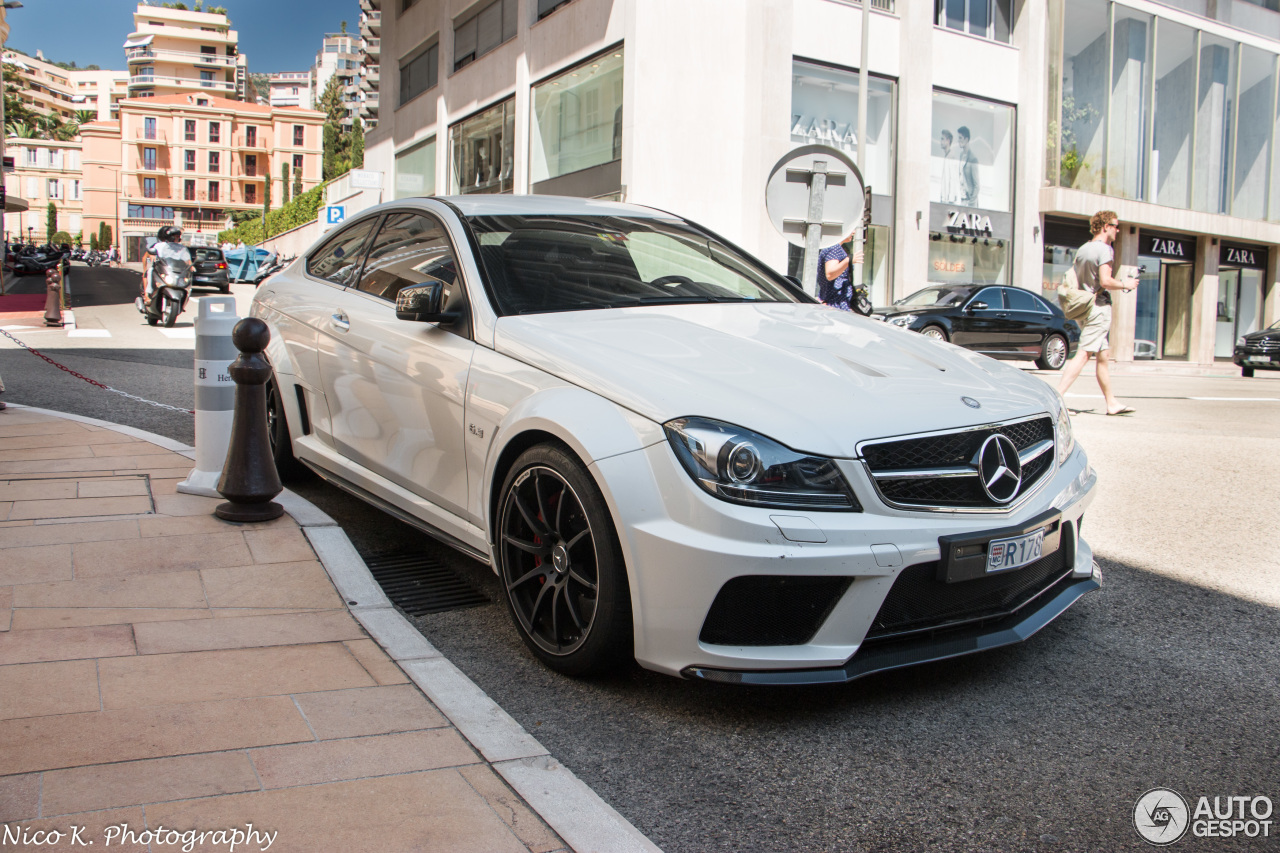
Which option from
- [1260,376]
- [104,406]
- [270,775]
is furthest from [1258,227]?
[270,775]

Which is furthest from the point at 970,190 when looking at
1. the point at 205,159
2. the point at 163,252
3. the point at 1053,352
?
the point at 205,159

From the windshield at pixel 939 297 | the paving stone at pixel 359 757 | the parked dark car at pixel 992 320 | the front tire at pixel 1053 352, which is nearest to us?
the paving stone at pixel 359 757

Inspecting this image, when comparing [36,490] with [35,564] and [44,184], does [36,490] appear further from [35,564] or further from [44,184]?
[44,184]

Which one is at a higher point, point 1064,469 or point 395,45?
point 395,45

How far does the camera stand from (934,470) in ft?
9.12

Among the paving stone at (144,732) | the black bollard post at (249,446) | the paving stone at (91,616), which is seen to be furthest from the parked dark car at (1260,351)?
the paving stone at (144,732)

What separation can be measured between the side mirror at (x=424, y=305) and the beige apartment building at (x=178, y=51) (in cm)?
13856

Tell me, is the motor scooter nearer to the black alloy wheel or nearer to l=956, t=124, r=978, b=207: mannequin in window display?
the black alloy wheel

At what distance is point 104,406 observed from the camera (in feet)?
27.6

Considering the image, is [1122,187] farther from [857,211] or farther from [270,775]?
[270,775]

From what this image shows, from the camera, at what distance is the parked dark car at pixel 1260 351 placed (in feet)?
69.1

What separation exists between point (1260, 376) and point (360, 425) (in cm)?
2314

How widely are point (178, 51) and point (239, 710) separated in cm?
14579

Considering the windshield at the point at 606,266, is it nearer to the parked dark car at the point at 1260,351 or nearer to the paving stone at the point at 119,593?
the paving stone at the point at 119,593
